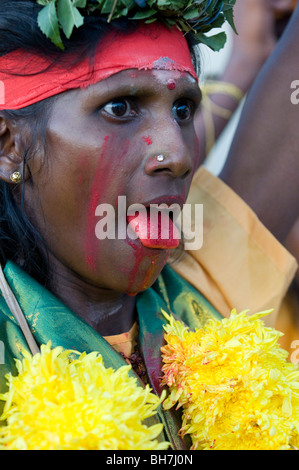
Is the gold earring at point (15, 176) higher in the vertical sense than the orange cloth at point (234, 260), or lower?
higher

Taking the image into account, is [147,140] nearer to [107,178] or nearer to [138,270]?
[107,178]

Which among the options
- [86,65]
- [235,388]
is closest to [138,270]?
[235,388]

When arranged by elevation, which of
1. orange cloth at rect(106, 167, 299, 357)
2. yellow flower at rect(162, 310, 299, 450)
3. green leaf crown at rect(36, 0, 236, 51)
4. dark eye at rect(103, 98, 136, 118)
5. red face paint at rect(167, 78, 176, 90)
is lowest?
orange cloth at rect(106, 167, 299, 357)

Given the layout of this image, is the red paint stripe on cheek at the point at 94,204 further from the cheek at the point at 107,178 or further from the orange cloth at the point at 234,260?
the orange cloth at the point at 234,260

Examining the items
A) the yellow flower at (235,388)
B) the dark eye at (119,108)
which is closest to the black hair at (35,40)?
the dark eye at (119,108)

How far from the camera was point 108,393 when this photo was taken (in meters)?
1.11

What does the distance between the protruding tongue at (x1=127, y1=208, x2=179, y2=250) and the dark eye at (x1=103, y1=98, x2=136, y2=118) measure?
218 mm

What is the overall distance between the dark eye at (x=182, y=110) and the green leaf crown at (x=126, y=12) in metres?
0.17

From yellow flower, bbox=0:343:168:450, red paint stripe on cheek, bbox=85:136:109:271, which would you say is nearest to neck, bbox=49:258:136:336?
red paint stripe on cheek, bbox=85:136:109:271

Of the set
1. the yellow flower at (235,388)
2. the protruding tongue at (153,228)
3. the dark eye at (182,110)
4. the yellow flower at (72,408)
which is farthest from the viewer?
the dark eye at (182,110)

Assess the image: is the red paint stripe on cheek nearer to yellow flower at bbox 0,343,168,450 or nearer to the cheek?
the cheek

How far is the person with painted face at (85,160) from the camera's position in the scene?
1.37 metres

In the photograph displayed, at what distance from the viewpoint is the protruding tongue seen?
139 centimetres

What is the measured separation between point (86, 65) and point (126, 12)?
0.14m
